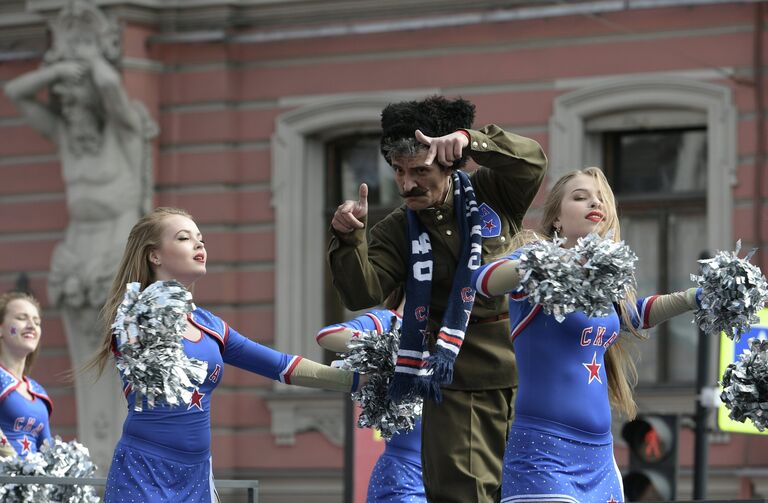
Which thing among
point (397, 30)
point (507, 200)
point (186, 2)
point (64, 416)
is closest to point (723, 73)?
point (397, 30)

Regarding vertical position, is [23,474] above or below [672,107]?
below

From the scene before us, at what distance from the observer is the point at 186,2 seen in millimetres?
15992

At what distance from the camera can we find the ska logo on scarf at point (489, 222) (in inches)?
265

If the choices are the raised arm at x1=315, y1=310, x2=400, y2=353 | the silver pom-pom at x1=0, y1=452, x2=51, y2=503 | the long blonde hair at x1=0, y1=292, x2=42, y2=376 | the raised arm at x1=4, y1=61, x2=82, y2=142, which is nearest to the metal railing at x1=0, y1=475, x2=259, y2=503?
the raised arm at x1=315, y1=310, x2=400, y2=353

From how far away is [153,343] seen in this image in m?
6.43

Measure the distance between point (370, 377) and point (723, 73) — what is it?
7825 millimetres

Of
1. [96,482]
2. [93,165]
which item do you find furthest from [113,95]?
[96,482]

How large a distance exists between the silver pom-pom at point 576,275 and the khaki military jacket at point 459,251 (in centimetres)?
66

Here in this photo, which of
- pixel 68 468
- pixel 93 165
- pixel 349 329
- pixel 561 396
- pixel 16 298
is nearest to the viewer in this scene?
pixel 561 396

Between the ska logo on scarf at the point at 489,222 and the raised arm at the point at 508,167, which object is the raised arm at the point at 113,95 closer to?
the raised arm at the point at 508,167

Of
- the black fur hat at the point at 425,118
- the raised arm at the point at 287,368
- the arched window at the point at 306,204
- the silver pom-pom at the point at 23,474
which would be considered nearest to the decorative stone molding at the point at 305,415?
the arched window at the point at 306,204

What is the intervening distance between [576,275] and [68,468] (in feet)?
11.9

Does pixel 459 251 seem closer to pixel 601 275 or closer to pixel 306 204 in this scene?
pixel 601 275

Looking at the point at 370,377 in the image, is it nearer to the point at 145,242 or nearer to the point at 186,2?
the point at 145,242
